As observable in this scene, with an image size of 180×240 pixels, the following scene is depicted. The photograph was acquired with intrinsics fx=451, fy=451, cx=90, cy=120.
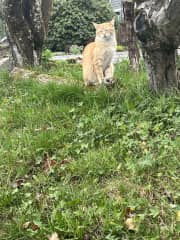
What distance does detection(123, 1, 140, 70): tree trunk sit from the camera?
6505mm

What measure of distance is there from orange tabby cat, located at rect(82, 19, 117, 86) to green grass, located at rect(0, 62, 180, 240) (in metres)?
0.47

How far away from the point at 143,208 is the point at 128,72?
3408 millimetres

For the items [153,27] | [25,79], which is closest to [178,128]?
[153,27]

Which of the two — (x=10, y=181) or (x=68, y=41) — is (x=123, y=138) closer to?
(x=10, y=181)

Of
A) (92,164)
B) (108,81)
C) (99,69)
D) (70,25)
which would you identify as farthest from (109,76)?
(70,25)

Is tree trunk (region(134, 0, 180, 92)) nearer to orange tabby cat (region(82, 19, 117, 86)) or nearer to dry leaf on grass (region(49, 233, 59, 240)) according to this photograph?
orange tabby cat (region(82, 19, 117, 86))

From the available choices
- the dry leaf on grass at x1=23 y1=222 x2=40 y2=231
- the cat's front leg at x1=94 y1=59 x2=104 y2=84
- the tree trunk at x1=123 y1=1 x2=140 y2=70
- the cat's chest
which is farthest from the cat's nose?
the dry leaf on grass at x1=23 y1=222 x2=40 y2=231

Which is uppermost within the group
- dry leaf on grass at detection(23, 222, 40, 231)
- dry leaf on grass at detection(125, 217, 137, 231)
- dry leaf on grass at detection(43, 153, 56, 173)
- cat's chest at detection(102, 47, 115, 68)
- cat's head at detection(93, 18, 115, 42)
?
cat's head at detection(93, 18, 115, 42)

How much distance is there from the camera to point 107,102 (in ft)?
16.8

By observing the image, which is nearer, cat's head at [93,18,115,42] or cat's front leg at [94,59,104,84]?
cat's front leg at [94,59,104,84]

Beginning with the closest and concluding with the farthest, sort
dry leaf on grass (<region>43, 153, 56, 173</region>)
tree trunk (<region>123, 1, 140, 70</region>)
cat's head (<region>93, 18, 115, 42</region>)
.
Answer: dry leaf on grass (<region>43, 153, 56, 173</region>) < cat's head (<region>93, 18, 115, 42</region>) < tree trunk (<region>123, 1, 140, 70</region>)

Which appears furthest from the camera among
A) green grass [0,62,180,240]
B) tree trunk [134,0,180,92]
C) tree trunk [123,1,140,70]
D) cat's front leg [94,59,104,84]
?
tree trunk [123,1,140,70]

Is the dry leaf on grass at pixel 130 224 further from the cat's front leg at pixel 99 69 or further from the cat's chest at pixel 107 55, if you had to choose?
the cat's chest at pixel 107 55

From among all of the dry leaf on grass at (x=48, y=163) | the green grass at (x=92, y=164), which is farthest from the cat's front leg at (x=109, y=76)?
the dry leaf on grass at (x=48, y=163)
